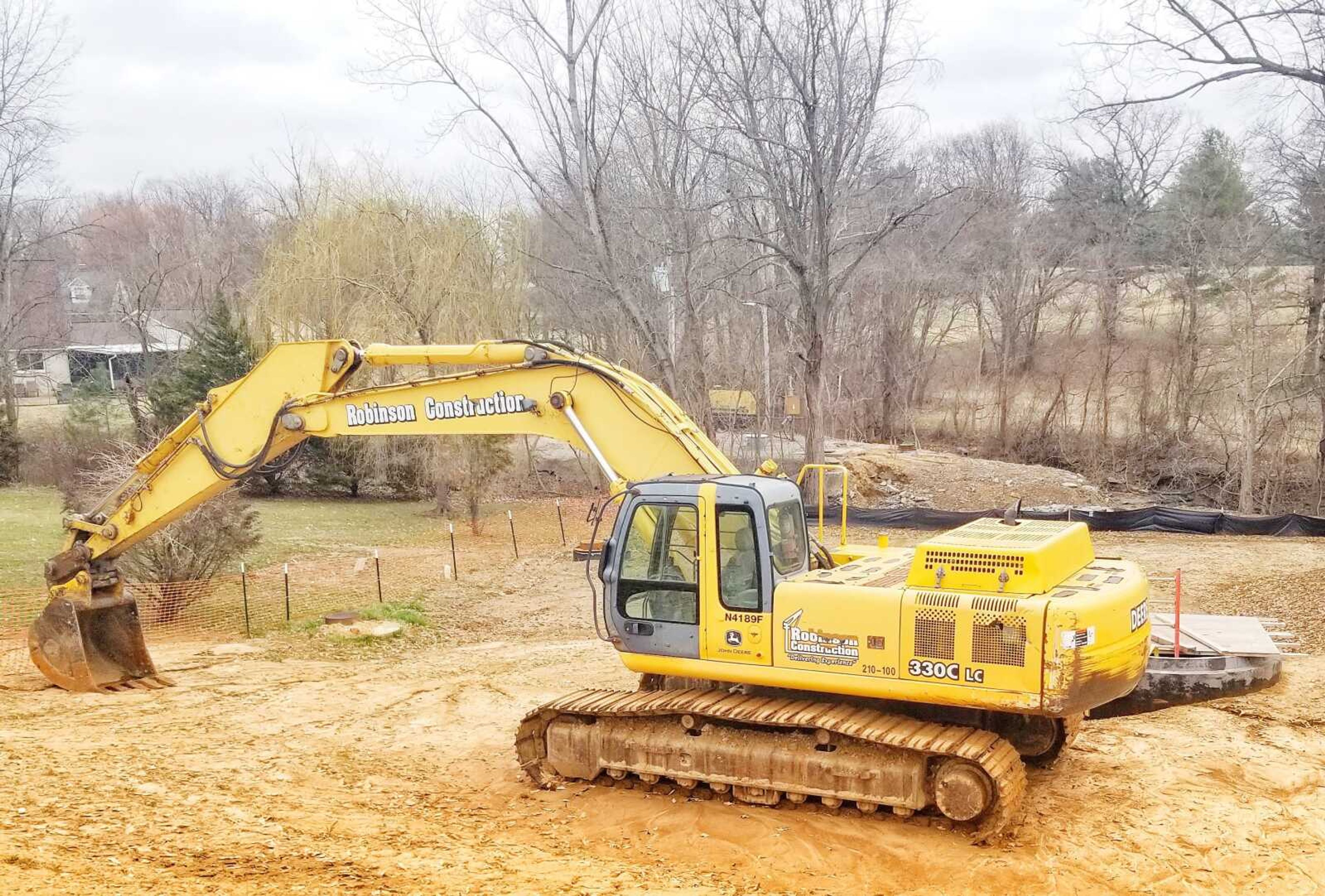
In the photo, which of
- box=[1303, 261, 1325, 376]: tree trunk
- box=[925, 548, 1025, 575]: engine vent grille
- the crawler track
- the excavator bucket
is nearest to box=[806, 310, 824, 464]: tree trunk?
box=[1303, 261, 1325, 376]: tree trunk

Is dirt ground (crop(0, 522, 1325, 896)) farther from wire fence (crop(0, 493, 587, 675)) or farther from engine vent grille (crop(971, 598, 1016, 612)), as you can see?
wire fence (crop(0, 493, 587, 675))

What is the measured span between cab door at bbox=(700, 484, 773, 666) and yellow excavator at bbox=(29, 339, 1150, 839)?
12 mm

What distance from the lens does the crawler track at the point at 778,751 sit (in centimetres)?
708

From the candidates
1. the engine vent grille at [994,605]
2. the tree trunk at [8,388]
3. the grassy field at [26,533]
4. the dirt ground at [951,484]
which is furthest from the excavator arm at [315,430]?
the tree trunk at [8,388]

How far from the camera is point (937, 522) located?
911 inches

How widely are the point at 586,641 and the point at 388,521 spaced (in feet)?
45.1

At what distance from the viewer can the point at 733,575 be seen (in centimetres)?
773

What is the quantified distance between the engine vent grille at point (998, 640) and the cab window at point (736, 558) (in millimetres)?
1579

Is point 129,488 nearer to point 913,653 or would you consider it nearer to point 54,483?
point 913,653

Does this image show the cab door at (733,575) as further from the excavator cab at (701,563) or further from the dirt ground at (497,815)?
the dirt ground at (497,815)

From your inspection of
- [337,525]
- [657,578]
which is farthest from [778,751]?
[337,525]

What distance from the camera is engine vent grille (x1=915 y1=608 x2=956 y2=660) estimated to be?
7031 millimetres

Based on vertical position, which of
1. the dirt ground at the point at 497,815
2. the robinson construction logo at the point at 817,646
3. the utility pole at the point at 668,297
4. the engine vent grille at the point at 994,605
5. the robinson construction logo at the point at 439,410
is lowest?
the dirt ground at the point at 497,815

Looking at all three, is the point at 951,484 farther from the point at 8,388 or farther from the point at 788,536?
the point at 8,388
